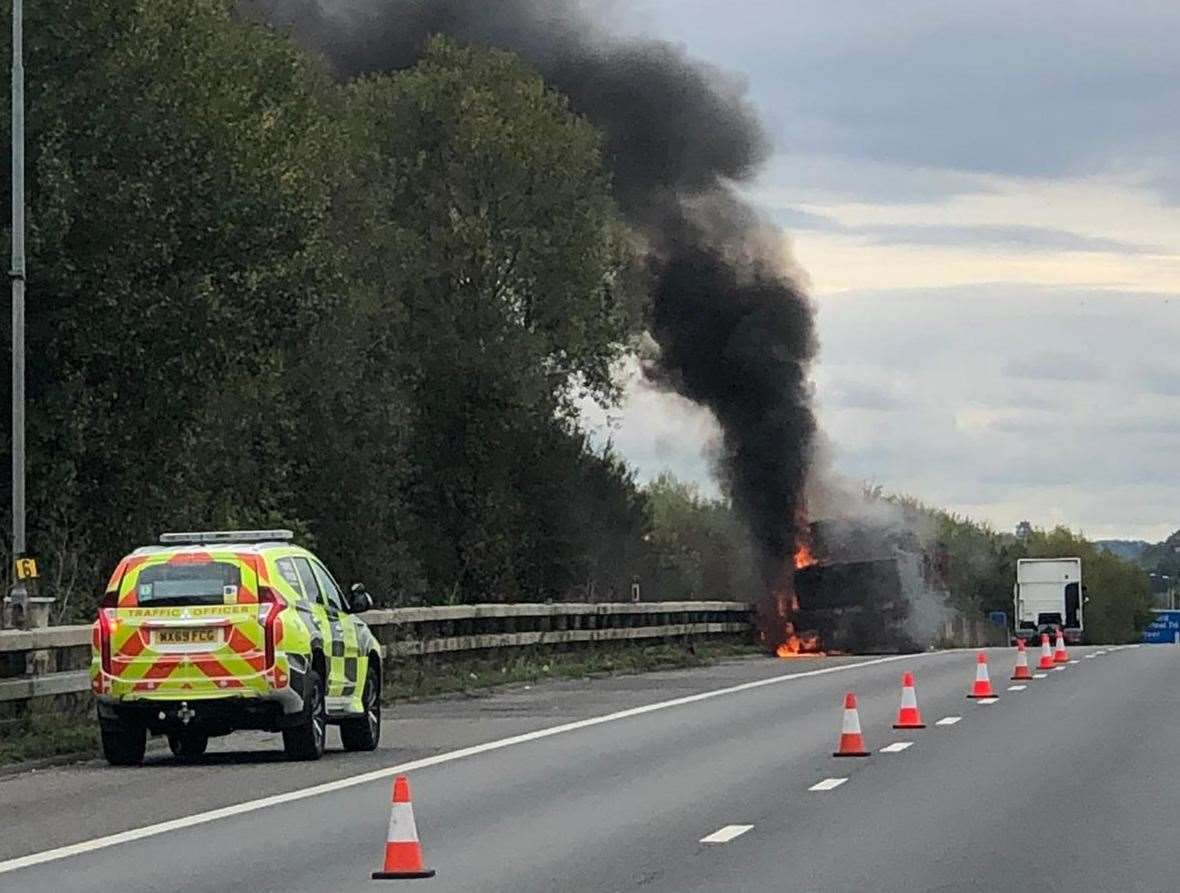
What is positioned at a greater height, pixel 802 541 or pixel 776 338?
pixel 776 338

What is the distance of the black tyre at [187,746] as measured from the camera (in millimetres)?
21184

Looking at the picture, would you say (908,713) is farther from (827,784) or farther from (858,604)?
(858,604)

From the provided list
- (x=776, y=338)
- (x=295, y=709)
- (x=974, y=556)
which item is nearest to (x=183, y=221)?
(x=295, y=709)

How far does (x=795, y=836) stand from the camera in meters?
14.1

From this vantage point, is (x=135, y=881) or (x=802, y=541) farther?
(x=802, y=541)

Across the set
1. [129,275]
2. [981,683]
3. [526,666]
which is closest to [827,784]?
[981,683]

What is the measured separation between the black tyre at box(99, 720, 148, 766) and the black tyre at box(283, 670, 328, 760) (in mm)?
1083

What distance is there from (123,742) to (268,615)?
61.2 inches

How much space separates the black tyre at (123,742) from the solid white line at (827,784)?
530 centimetres

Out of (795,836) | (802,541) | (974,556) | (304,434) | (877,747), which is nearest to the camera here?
(795,836)

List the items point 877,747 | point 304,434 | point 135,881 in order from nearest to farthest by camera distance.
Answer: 1. point 135,881
2. point 877,747
3. point 304,434

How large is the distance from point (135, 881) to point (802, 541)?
48.6m

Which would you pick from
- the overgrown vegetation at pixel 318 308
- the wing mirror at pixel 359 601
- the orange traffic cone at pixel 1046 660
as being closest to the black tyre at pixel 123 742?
the wing mirror at pixel 359 601

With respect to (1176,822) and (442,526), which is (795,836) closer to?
(1176,822)
